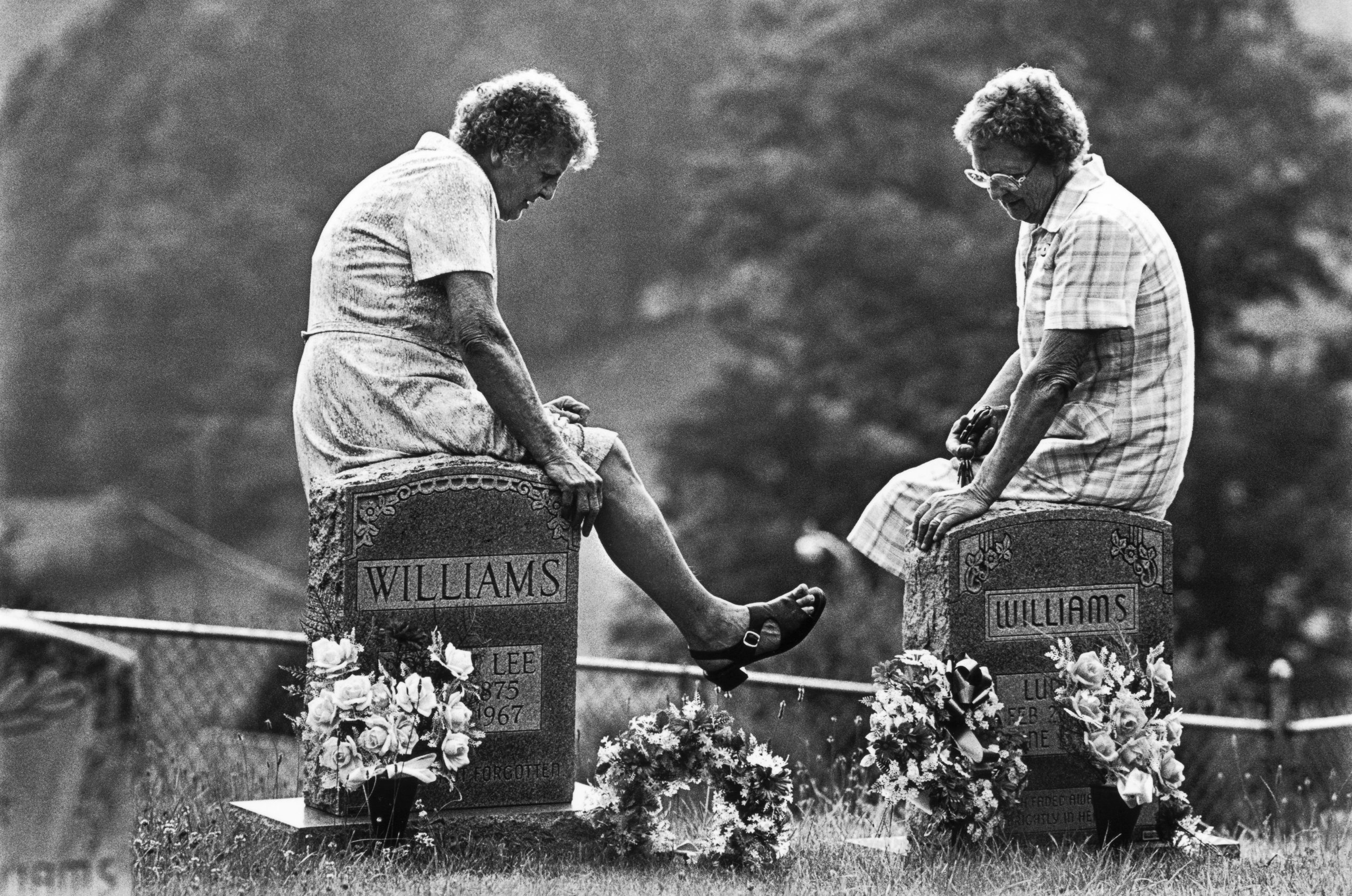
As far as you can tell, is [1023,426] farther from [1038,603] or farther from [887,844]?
[887,844]

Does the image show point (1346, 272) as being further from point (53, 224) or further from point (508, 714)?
point (53, 224)

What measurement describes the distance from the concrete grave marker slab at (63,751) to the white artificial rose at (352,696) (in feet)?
7.94

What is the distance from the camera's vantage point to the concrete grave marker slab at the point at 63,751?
2879mm

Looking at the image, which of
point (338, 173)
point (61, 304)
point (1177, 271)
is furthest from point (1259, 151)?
point (61, 304)

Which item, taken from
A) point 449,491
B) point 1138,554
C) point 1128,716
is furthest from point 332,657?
point 1138,554

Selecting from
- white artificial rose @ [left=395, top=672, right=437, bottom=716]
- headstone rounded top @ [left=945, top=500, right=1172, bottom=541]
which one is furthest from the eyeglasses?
white artificial rose @ [left=395, top=672, right=437, bottom=716]

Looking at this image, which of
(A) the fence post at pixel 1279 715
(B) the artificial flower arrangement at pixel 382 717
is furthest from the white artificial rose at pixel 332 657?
(A) the fence post at pixel 1279 715

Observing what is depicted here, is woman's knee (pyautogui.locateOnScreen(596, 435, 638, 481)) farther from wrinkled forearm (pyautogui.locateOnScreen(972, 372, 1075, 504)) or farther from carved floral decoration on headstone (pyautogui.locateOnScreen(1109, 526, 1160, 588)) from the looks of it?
carved floral decoration on headstone (pyautogui.locateOnScreen(1109, 526, 1160, 588))

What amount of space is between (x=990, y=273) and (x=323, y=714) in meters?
Answer: 15.5

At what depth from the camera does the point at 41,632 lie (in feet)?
9.53

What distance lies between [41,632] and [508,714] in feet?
9.79

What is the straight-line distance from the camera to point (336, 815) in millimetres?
5680

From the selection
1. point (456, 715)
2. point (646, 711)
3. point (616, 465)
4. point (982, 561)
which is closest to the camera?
point (456, 715)

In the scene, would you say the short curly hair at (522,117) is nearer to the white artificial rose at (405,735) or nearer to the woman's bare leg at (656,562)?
the woman's bare leg at (656,562)
